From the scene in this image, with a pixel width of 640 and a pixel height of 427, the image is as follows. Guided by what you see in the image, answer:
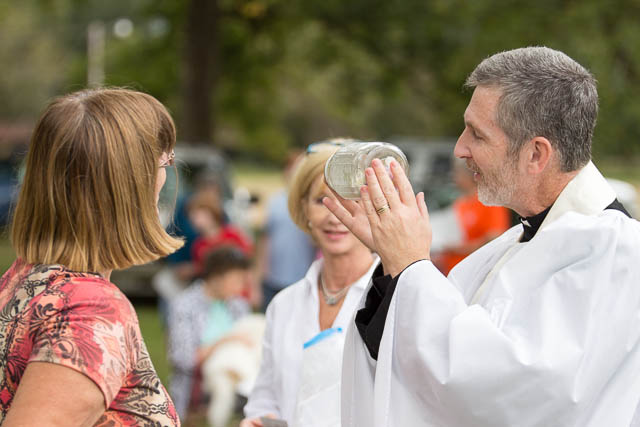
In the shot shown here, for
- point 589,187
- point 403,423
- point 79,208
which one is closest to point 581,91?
point 589,187

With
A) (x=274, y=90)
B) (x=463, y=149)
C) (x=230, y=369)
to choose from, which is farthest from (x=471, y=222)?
(x=274, y=90)

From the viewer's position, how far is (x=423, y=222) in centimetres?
223

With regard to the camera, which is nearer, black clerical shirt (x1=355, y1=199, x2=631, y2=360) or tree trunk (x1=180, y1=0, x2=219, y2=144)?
black clerical shirt (x1=355, y1=199, x2=631, y2=360)

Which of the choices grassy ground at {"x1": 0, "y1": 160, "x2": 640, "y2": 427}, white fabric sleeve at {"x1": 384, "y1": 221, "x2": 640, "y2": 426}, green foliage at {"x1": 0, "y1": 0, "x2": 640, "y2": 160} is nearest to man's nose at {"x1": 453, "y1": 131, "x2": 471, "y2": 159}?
white fabric sleeve at {"x1": 384, "y1": 221, "x2": 640, "y2": 426}

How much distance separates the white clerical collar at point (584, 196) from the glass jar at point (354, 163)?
448mm

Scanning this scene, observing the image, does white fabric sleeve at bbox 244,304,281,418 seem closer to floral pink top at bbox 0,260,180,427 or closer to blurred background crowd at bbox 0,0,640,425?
floral pink top at bbox 0,260,180,427

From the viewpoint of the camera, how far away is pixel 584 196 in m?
2.27

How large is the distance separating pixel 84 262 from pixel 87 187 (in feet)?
0.61

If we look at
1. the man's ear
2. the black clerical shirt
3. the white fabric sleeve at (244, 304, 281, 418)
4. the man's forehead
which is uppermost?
the man's forehead

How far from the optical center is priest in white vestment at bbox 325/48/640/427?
201cm

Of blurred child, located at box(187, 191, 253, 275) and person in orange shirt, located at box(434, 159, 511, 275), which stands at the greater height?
person in orange shirt, located at box(434, 159, 511, 275)

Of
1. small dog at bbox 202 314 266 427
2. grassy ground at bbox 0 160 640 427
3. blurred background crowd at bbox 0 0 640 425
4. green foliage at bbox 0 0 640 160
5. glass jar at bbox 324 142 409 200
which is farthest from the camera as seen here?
green foliage at bbox 0 0 640 160

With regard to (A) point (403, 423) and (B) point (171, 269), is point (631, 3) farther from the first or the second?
(A) point (403, 423)

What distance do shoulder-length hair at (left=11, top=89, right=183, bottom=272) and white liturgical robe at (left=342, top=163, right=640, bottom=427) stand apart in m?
0.74
